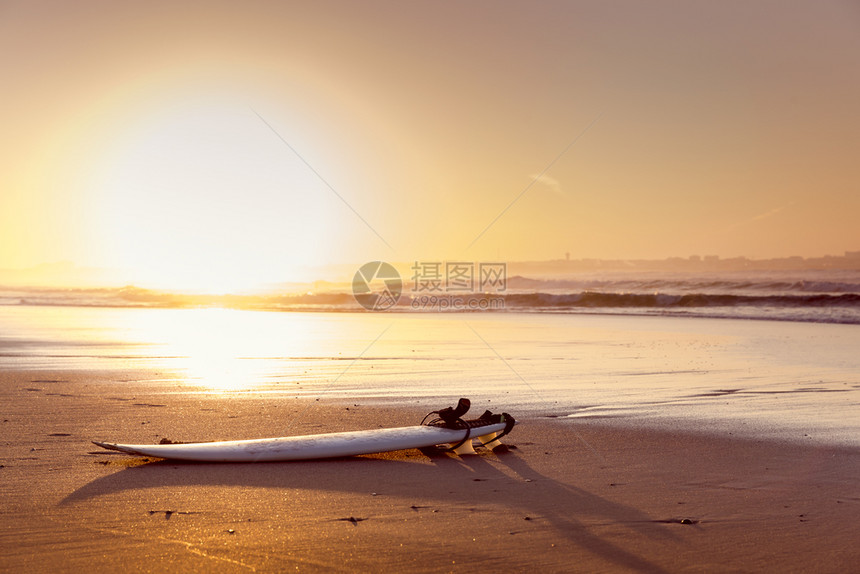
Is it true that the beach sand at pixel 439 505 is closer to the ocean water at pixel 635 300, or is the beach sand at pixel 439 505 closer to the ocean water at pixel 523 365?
the ocean water at pixel 523 365

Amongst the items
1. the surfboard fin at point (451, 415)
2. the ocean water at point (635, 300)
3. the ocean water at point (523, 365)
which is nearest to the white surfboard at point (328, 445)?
the surfboard fin at point (451, 415)

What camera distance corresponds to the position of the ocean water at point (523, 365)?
754 centimetres

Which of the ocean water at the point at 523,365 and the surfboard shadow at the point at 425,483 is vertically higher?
the ocean water at the point at 523,365

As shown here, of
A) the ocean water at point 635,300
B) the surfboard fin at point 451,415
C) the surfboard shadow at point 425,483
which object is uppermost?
the ocean water at point 635,300

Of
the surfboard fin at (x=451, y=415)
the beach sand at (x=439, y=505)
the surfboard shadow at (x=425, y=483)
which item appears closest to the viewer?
the beach sand at (x=439, y=505)

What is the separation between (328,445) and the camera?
536 cm

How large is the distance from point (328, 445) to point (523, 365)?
20.4 ft

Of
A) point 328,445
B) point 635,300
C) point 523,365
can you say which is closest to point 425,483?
point 328,445

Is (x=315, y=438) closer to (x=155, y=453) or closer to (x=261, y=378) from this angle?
(x=155, y=453)

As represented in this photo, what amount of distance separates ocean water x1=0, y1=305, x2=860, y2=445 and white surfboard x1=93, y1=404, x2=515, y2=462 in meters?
1.50

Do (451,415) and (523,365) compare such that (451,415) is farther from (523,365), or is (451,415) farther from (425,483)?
(523,365)

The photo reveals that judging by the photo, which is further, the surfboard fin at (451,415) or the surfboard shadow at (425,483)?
the surfboard fin at (451,415)

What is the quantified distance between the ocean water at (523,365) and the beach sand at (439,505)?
125 centimetres

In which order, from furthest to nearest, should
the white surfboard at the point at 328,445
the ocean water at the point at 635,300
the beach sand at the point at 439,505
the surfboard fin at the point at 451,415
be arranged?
the ocean water at the point at 635,300 < the surfboard fin at the point at 451,415 < the white surfboard at the point at 328,445 < the beach sand at the point at 439,505
